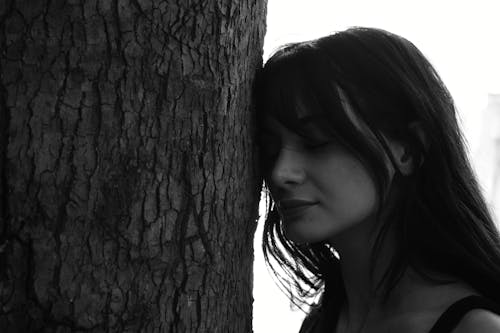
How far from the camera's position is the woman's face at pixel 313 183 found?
4.55 ft

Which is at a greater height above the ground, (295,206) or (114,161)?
(114,161)

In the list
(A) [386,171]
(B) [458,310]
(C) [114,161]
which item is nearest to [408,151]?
(A) [386,171]

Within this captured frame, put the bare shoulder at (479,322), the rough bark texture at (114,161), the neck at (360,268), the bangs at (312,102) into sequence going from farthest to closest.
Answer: the neck at (360,268) < the bangs at (312,102) < the bare shoulder at (479,322) < the rough bark texture at (114,161)

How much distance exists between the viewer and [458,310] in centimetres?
133

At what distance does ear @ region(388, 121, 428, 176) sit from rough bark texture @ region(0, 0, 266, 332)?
0.41 m

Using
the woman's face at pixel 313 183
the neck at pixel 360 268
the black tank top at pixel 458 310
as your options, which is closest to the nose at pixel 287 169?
the woman's face at pixel 313 183

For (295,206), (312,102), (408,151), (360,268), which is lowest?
(360,268)

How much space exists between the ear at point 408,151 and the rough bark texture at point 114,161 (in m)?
0.41

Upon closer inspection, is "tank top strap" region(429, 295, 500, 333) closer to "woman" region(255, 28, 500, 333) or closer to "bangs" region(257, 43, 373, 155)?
"woman" region(255, 28, 500, 333)

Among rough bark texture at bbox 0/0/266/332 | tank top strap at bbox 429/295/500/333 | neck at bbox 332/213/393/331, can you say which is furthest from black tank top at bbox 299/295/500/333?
rough bark texture at bbox 0/0/266/332

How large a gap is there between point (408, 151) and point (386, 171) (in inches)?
3.7

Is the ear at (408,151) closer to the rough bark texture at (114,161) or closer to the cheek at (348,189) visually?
the cheek at (348,189)

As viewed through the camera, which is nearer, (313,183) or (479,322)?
(479,322)

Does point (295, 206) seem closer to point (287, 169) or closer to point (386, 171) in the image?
point (287, 169)
